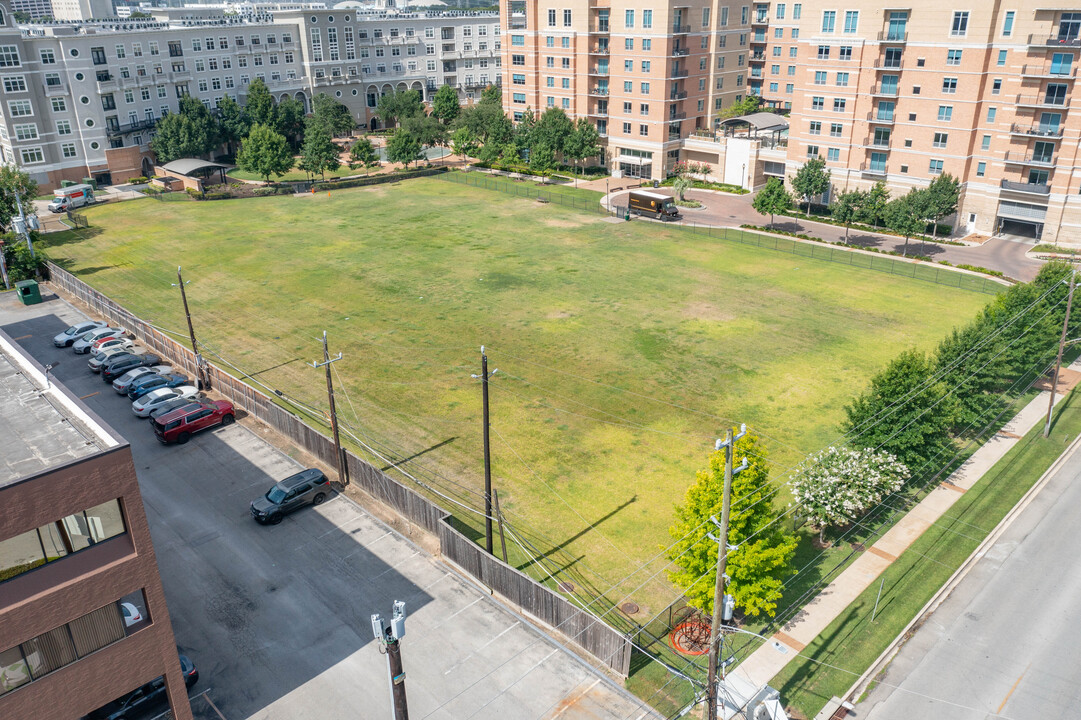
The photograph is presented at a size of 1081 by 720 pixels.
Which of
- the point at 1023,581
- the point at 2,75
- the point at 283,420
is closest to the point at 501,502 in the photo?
the point at 283,420

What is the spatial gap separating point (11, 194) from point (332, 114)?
A: 52326 millimetres

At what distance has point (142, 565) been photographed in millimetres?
22031

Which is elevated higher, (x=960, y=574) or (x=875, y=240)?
(x=875, y=240)

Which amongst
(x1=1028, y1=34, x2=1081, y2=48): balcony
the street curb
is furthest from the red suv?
(x1=1028, y1=34, x2=1081, y2=48): balcony

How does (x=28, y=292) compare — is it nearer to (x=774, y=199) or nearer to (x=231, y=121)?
(x=231, y=121)

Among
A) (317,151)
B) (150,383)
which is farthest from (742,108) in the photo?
(150,383)

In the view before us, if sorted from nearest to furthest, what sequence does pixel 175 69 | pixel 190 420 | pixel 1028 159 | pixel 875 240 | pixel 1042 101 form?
1. pixel 190 420
2. pixel 1042 101
3. pixel 1028 159
4. pixel 875 240
5. pixel 175 69

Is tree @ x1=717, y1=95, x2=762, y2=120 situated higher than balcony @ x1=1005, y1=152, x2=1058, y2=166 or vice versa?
tree @ x1=717, y1=95, x2=762, y2=120

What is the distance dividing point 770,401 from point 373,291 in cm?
3299

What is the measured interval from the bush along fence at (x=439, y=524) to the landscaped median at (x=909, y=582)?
620cm

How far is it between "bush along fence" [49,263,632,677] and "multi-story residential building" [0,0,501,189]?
57.4 metres

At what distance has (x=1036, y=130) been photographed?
69625 mm

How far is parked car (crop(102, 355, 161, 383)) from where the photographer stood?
155 feet

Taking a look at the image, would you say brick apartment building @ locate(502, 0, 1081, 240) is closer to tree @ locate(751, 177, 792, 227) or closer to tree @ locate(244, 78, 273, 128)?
tree @ locate(751, 177, 792, 227)
